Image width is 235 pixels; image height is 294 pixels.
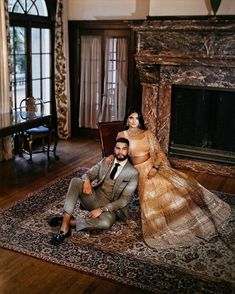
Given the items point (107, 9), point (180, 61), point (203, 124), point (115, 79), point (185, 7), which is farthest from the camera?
point (115, 79)

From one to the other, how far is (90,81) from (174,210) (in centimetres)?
402

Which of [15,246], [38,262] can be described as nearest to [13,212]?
[15,246]

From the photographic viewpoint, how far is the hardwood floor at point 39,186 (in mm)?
2832

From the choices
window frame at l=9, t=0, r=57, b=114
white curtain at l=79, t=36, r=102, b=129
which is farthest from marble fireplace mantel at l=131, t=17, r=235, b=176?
window frame at l=9, t=0, r=57, b=114

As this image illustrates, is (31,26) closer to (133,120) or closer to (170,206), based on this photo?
(133,120)

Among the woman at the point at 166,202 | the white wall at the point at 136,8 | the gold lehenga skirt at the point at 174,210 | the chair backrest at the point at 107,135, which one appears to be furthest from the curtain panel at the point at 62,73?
the gold lehenga skirt at the point at 174,210

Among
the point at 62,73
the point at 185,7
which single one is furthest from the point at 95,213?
the point at 62,73

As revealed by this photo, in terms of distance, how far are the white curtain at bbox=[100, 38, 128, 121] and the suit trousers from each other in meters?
3.50

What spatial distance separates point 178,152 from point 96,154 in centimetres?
129

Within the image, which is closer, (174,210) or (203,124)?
(174,210)

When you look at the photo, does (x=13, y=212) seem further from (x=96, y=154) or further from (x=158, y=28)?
(x=158, y=28)

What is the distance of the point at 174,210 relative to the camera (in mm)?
3715

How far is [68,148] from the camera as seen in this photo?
6652 mm

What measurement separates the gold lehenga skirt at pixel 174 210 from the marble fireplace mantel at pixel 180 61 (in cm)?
177
